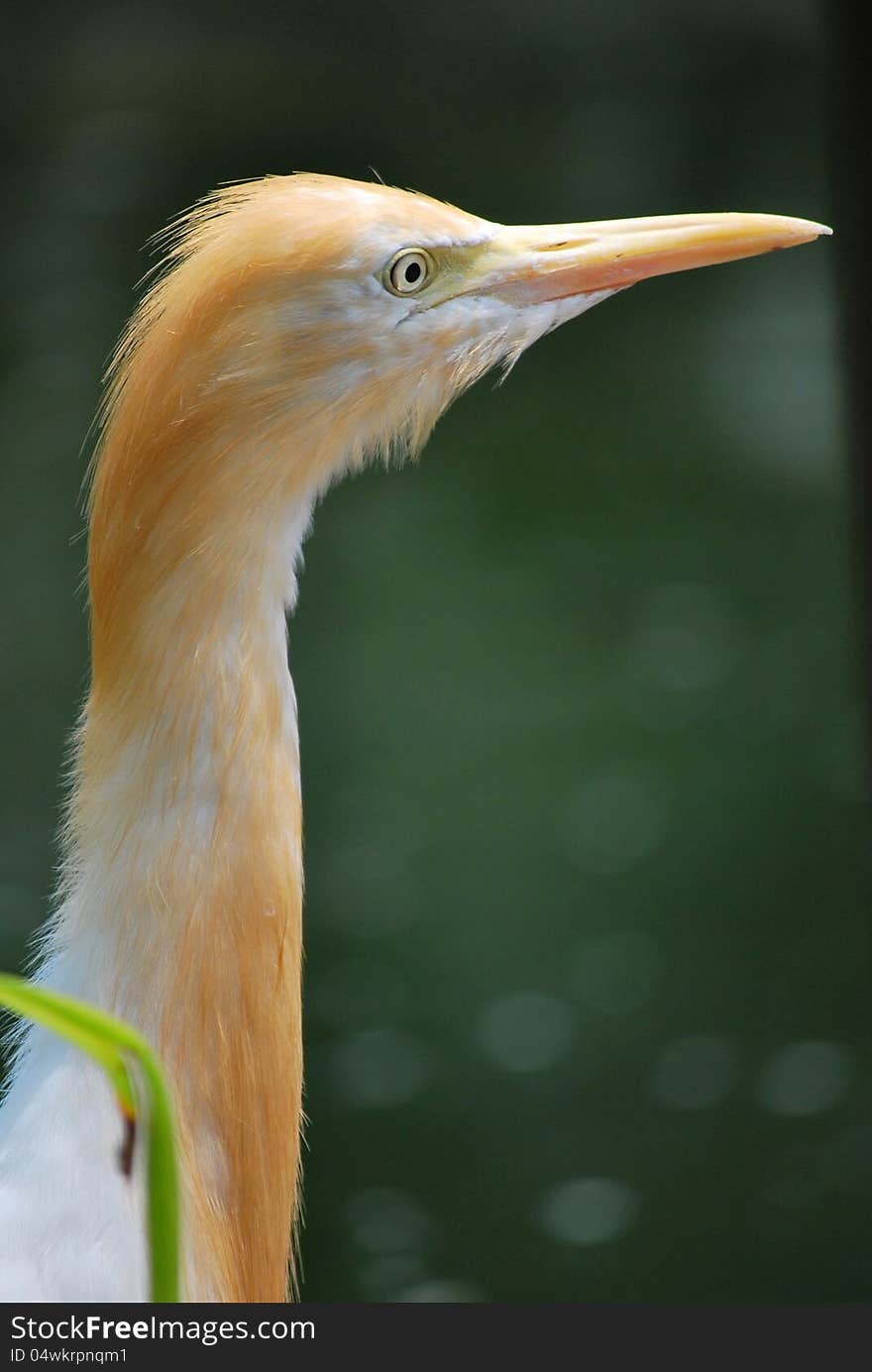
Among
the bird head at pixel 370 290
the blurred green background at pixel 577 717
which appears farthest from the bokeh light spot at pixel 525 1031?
the bird head at pixel 370 290

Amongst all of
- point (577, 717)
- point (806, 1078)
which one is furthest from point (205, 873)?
point (806, 1078)

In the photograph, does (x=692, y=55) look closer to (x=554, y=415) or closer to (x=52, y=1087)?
(x=554, y=415)

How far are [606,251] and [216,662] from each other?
0.25 m

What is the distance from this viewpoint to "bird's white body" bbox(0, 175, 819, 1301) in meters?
0.53

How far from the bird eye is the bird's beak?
3cm

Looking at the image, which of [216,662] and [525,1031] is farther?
[525,1031]

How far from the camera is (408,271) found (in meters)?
0.55

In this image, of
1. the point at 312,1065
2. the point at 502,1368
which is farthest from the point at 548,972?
the point at 502,1368

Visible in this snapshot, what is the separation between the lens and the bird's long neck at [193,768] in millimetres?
536

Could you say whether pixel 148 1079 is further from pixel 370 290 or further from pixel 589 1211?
pixel 589 1211

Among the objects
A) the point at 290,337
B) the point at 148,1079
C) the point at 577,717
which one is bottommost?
the point at 148,1079

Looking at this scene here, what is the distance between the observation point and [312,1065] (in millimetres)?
1133

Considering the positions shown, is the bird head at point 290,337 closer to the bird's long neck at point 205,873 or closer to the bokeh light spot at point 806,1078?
the bird's long neck at point 205,873

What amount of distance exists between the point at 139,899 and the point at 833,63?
2.76 feet
